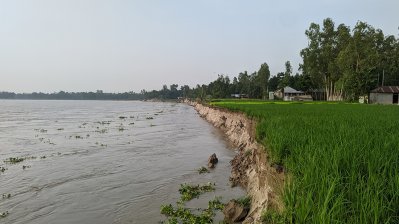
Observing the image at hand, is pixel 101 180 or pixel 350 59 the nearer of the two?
pixel 101 180

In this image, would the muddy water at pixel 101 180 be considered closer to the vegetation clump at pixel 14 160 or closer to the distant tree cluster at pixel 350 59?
the vegetation clump at pixel 14 160

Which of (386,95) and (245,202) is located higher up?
(386,95)

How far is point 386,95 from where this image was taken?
52.3m

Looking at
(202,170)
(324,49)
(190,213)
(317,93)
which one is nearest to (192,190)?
(190,213)

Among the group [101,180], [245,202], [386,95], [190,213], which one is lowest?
[101,180]

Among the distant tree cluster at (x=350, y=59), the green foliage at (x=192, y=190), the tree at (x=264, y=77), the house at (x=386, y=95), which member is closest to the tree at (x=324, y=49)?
the distant tree cluster at (x=350, y=59)

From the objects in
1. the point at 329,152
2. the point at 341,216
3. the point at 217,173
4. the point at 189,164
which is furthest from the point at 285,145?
the point at 189,164

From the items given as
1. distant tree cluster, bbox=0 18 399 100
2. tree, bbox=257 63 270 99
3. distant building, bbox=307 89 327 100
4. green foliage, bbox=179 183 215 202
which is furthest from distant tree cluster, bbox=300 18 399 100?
green foliage, bbox=179 183 215 202

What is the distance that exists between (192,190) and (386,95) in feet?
167

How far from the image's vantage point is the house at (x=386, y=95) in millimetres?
51812

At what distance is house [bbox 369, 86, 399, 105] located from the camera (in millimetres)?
51812

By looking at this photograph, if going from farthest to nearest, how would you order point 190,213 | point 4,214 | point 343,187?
1. point 4,214
2. point 190,213
3. point 343,187

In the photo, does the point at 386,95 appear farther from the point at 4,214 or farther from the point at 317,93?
the point at 4,214

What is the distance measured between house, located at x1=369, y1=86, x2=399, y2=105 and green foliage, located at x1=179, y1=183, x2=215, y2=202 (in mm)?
49380
